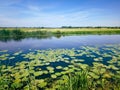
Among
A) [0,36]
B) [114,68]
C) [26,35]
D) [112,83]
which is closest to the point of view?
[112,83]

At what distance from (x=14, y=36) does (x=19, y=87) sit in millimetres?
32110

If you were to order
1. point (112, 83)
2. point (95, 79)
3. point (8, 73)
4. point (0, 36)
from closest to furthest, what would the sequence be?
point (112, 83)
point (95, 79)
point (8, 73)
point (0, 36)

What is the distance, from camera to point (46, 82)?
6.88 meters

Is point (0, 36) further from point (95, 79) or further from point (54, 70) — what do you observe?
point (95, 79)

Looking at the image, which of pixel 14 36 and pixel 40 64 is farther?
pixel 14 36

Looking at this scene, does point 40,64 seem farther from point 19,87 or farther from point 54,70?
point 19,87

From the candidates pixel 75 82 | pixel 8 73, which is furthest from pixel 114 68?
pixel 8 73

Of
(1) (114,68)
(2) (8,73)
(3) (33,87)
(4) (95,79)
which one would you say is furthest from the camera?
(1) (114,68)

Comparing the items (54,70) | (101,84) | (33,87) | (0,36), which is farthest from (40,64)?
(0,36)

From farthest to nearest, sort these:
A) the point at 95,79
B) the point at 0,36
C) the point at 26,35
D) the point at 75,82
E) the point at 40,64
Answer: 1. the point at 26,35
2. the point at 0,36
3. the point at 40,64
4. the point at 95,79
5. the point at 75,82

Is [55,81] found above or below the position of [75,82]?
below

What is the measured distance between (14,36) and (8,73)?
30178mm

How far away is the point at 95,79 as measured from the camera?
716 centimetres

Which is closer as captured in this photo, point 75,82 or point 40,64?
point 75,82
